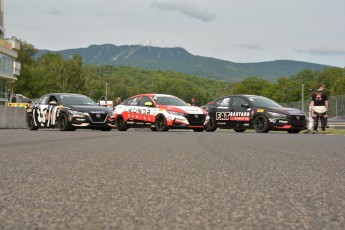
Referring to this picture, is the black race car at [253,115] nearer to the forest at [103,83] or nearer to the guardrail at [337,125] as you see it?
the guardrail at [337,125]

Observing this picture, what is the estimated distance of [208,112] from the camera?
21625 mm

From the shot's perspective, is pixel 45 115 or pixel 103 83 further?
pixel 103 83

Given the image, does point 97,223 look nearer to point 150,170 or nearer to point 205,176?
point 205,176

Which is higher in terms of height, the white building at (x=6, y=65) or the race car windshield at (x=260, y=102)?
the white building at (x=6, y=65)

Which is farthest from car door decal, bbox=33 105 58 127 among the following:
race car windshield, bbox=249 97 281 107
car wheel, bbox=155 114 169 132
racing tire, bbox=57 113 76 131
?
race car windshield, bbox=249 97 281 107

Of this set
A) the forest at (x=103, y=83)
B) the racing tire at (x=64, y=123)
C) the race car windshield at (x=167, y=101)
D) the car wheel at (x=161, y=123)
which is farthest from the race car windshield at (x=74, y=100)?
the forest at (x=103, y=83)

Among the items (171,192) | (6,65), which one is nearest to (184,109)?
(171,192)

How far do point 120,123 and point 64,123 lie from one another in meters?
2.48

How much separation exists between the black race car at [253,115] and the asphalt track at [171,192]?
1120 cm

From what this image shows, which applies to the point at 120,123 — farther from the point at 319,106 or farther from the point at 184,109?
the point at 319,106

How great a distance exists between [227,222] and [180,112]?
52.8 feet

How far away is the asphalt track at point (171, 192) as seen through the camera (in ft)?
11.5

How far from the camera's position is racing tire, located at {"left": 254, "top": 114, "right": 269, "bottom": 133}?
19394mm

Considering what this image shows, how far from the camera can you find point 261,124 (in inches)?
777
